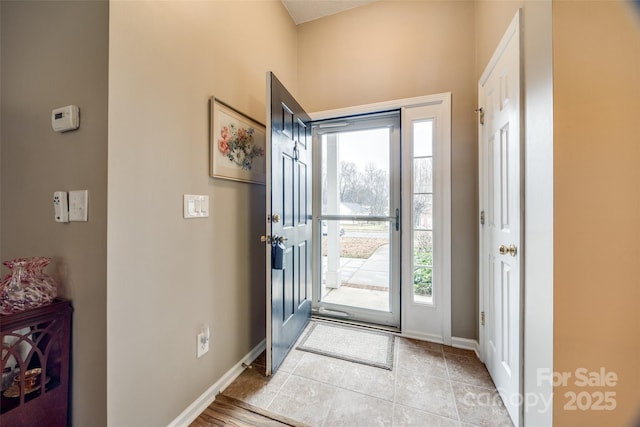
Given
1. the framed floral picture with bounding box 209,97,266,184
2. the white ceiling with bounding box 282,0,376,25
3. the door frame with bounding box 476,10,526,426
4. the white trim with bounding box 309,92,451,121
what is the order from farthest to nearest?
the white ceiling with bounding box 282,0,376,25 < the white trim with bounding box 309,92,451,121 < the framed floral picture with bounding box 209,97,266,184 < the door frame with bounding box 476,10,526,426

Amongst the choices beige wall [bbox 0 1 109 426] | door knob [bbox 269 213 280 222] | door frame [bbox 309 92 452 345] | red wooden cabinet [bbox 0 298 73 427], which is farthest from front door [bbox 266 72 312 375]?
red wooden cabinet [bbox 0 298 73 427]

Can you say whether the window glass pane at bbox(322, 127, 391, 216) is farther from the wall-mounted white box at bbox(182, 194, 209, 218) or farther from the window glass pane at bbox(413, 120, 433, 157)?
the wall-mounted white box at bbox(182, 194, 209, 218)

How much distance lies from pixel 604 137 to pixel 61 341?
2165mm

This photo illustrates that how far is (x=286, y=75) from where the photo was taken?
7.46ft

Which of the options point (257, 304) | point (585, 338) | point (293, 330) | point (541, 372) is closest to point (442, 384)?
point (541, 372)

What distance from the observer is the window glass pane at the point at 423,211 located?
202cm

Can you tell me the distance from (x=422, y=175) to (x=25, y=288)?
2408 millimetres

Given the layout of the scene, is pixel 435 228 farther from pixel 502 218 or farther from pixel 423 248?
pixel 502 218

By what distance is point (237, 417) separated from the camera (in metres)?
1.25

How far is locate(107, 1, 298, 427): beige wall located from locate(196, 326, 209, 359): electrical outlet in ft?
0.10

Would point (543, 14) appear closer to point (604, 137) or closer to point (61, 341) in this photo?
point (604, 137)

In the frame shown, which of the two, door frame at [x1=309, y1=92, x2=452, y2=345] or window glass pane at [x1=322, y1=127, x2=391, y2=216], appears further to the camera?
window glass pane at [x1=322, y1=127, x2=391, y2=216]

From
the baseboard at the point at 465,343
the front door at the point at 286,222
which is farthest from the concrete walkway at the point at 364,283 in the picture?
the baseboard at the point at 465,343

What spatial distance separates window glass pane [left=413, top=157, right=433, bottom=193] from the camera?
6.60ft
